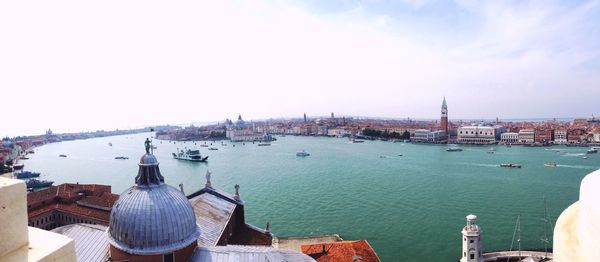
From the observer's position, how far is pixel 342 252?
7.97 m

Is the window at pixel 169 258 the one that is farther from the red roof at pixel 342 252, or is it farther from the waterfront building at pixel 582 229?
the waterfront building at pixel 582 229

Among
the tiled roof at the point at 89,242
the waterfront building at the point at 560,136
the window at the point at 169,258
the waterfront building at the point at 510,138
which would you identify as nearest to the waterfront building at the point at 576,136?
the waterfront building at the point at 560,136

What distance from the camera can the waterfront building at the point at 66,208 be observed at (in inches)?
466

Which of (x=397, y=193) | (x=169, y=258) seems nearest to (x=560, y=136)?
(x=397, y=193)

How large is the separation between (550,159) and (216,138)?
51.7m

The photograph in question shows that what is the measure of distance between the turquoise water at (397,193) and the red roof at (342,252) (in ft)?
6.07

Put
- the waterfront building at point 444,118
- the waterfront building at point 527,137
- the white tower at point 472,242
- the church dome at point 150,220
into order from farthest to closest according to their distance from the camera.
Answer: the waterfront building at point 444,118
the waterfront building at point 527,137
the white tower at point 472,242
the church dome at point 150,220

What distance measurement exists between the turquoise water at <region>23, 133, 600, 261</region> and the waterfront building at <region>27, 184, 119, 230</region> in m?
4.96

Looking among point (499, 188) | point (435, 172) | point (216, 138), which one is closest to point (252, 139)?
point (216, 138)

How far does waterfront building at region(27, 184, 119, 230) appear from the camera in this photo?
11.8 meters

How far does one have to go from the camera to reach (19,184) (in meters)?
0.66

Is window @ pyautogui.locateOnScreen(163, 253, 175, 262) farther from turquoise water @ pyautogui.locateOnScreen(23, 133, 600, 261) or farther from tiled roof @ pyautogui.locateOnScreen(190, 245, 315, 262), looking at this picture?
turquoise water @ pyautogui.locateOnScreen(23, 133, 600, 261)

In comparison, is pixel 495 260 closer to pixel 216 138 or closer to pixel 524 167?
pixel 524 167

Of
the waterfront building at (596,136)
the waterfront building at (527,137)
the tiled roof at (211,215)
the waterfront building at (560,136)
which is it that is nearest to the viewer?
the tiled roof at (211,215)
